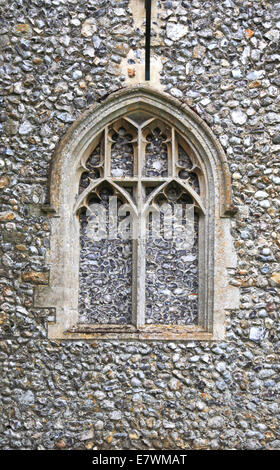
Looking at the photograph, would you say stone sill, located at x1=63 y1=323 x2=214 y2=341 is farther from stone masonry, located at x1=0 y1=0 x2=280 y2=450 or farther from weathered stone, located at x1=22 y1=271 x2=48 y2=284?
Answer: weathered stone, located at x1=22 y1=271 x2=48 y2=284

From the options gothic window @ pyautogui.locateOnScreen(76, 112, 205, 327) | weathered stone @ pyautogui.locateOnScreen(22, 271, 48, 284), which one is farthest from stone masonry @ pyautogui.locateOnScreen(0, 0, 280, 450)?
gothic window @ pyautogui.locateOnScreen(76, 112, 205, 327)

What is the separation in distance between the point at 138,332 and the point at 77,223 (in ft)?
4.22

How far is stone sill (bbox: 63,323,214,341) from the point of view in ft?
15.3

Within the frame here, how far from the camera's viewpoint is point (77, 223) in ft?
16.2

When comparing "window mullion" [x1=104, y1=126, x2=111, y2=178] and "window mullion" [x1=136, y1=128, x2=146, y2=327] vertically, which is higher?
"window mullion" [x1=104, y1=126, x2=111, y2=178]

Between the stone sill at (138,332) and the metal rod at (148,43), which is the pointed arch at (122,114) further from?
the stone sill at (138,332)

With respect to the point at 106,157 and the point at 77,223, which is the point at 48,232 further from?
the point at 106,157

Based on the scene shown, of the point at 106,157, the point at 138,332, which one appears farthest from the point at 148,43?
the point at 138,332

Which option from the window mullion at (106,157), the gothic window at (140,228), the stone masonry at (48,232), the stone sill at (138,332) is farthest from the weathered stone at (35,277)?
the window mullion at (106,157)

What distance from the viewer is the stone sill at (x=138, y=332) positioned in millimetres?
4672

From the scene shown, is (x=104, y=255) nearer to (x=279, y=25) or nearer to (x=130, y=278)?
(x=130, y=278)

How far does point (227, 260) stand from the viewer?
474 cm

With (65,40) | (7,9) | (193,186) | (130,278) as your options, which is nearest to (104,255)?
(130,278)

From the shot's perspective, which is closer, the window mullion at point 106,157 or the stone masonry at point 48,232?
the stone masonry at point 48,232
